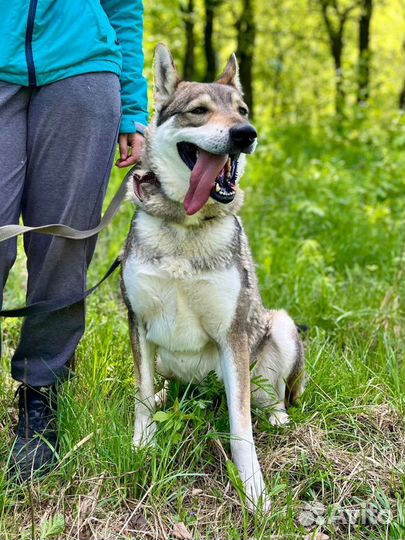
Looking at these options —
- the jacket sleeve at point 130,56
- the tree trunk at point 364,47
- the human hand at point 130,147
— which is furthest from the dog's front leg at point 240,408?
the tree trunk at point 364,47

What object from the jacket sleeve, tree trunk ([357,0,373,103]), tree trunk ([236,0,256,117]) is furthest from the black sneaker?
tree trunk ([236,0,256,117])

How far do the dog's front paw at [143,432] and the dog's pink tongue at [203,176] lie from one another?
93 centimetres

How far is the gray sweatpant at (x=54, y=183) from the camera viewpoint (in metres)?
2.51

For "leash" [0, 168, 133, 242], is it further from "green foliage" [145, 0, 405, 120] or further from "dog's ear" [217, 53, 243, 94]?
"green foliage" [145, 0, 405, 120]

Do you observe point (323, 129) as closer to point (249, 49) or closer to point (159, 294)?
point (249, 49)

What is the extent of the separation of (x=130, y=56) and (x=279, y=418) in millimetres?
1749

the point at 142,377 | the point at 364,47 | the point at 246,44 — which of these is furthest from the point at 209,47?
the point at 142,377

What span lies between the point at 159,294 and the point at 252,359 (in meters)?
0.67

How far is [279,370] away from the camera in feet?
10.4

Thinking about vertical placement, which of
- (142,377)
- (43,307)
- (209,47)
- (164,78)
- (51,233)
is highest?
(209,47)

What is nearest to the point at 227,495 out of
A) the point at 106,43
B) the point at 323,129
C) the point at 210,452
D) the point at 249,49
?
the point at 210,452

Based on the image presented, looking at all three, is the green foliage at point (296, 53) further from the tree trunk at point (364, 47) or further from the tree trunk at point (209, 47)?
the tree trunk at point (364, 47)

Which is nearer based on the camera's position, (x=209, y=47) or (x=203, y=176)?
(x=203, y=176)

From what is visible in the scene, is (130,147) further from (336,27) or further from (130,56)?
(336,27)
